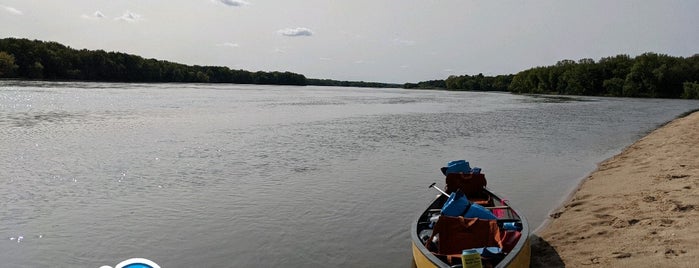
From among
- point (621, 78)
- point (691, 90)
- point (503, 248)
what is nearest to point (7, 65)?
point (503, 248)

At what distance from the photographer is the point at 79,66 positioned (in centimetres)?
10550

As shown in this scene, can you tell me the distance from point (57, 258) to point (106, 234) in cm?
134

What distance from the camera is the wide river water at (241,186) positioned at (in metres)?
9.37

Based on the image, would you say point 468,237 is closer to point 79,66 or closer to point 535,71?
point 79,66

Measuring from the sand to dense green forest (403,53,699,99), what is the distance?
10403 centimetres

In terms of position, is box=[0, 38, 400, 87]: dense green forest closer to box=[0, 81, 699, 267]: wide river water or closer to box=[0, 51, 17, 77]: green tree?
box=[0, 51, 17, 77]: green tree

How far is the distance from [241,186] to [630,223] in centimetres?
999

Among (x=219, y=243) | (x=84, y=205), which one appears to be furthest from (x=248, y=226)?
(x=84, y=205)

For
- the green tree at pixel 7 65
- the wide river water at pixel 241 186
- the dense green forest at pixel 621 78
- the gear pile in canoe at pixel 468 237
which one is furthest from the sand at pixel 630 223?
the dense green forest at pixel 621 78

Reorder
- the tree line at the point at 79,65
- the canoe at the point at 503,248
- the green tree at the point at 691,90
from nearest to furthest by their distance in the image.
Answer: the canoe at the point at 503,248, the tree line at the point at 79,65, the green tree at the point at 691,90

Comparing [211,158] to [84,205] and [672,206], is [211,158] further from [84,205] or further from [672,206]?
[672,206]

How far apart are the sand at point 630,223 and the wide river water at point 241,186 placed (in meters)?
1.04

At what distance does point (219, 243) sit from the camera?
962 cm

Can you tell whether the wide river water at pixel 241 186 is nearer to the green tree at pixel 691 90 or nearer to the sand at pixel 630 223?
the sand at pixel 630 223
